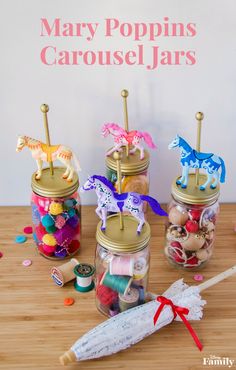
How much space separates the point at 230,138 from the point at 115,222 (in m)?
0.42

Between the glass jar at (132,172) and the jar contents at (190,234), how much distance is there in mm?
93

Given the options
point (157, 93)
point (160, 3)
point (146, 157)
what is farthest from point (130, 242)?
point (160, 3)

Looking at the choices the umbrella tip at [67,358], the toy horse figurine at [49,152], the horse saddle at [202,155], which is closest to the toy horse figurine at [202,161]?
the horse saddle at [202,155]

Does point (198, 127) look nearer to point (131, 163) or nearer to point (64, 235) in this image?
point (131, 163)

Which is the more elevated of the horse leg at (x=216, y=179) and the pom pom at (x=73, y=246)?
the horse leg at (x=216, y=179)

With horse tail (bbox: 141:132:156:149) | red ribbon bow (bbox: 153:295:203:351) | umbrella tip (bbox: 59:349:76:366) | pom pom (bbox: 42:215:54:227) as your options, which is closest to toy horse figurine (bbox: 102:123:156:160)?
horse tail (bbox: 141:132:156:149)

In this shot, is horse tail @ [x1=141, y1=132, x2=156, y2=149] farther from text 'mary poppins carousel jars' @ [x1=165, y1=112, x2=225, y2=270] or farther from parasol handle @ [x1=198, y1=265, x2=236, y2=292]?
parasol handle @ [x1=198, y1=265, x2=236, y2=292]

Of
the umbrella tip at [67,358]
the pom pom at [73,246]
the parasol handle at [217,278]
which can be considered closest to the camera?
the umbrella tip at [67,358]

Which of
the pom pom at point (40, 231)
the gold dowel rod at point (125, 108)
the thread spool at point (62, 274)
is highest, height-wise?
the gold dowel rod at point (125, 108)

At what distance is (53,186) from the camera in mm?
1055

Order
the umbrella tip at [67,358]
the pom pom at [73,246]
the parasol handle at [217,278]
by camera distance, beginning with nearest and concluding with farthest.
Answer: the umbrella tip at [67,358] < the parasol handle at [217,278] < the pom pom at [73,246]

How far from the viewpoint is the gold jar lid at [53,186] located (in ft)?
3.41

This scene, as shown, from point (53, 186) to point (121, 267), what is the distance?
24 cm

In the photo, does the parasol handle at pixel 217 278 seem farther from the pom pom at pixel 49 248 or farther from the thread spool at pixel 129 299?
the pom pom at pixel 49 248
